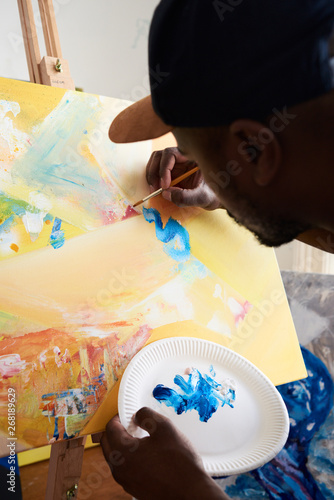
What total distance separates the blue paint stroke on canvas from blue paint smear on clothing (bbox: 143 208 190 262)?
0.32 metres

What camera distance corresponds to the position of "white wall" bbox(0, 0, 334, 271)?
223cm

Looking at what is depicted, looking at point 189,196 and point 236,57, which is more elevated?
point 236,57

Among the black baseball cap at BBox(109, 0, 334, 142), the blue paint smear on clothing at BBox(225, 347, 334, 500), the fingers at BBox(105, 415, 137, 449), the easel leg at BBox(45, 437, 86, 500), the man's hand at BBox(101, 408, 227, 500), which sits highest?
the black baseball cap at BBox(109, 0, 334, 142)

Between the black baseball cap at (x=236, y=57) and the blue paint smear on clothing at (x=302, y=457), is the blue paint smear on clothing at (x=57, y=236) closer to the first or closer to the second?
the black baseball cap at (x=236, y=57)

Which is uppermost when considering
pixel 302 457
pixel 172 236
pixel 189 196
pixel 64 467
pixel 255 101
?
pixel 255 101

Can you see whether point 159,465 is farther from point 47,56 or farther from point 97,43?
point 97,43

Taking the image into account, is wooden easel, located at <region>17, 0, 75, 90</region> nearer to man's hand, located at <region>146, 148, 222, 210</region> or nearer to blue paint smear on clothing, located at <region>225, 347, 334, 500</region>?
man's hand, located at <region>146, 148, 222, 210</region>

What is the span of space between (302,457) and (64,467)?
0.87 meters

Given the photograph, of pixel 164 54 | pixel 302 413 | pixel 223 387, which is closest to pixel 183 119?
pixel 164 54

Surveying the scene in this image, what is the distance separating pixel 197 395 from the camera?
3.26 ft

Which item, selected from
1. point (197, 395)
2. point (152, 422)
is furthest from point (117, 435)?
point (197, 395)

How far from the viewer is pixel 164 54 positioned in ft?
1.86

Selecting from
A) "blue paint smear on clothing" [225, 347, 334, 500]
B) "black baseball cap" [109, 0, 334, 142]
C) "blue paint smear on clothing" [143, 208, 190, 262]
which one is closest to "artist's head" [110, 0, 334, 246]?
"black baseball cap" [109, 0, 334, 142]

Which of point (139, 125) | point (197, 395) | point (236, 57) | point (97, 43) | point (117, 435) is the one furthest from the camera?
point (97, 43)
